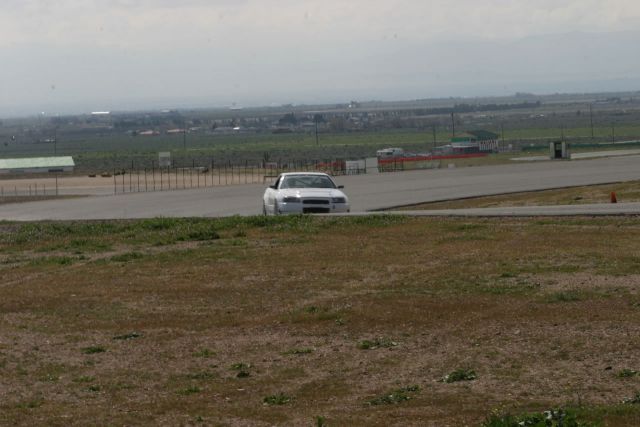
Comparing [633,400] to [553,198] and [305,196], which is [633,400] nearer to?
[305,196]

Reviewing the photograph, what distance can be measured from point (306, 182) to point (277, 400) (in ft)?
74.4

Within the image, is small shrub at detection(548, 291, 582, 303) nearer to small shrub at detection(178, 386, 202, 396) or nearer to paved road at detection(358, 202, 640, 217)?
small shrub at detection(178, 386, 202, 396)

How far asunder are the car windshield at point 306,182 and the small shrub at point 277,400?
22230mm

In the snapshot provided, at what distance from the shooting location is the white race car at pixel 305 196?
31.8 meters

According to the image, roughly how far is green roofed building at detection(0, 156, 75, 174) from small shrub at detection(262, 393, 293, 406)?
315ft

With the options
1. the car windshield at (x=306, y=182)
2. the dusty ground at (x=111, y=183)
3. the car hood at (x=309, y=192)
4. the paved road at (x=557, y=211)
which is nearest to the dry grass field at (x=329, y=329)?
the paved road at (x=557, y=211)

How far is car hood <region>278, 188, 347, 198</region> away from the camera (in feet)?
105

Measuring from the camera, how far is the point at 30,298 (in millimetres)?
18375

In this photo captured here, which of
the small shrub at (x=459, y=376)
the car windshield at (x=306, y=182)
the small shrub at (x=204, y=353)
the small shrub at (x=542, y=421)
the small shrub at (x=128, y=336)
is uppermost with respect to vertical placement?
the car windshield at (x=306, y=182)

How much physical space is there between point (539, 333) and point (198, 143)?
188 metres

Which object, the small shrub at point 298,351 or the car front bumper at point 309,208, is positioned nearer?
the small shrub at point 298,351

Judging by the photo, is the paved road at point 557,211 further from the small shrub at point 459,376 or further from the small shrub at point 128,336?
the small shrub at point 459,376

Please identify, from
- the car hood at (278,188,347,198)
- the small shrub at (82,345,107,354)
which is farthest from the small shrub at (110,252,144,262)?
the small shrub at (82,345,107,354)

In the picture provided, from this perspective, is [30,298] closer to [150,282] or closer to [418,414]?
[150,282]
